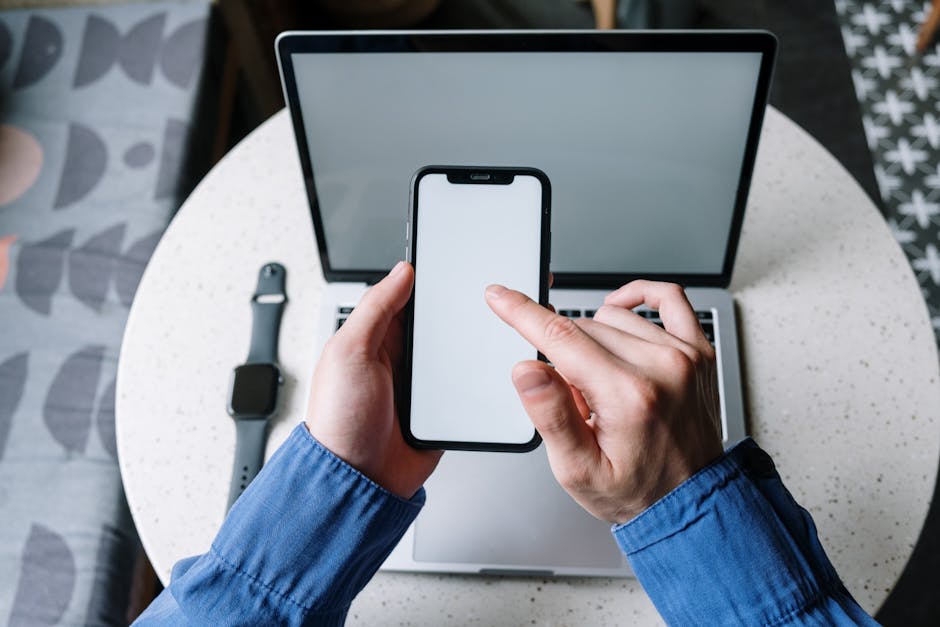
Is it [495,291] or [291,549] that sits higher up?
[495,291]

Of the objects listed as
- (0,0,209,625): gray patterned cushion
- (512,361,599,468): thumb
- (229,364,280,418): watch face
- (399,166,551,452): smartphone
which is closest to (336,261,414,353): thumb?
(399,166,551,452): smartphone

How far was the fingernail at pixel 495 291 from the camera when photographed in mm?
629

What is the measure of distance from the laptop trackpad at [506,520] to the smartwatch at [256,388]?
21 centimetres

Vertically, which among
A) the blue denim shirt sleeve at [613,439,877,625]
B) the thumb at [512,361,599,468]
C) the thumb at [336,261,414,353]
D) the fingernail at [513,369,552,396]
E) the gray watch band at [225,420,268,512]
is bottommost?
the gray watch band at [225,420,268,512]

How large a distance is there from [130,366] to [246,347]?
0.15m

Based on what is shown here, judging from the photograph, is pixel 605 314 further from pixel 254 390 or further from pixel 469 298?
pixel 254 390

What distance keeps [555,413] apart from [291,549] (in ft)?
0.80

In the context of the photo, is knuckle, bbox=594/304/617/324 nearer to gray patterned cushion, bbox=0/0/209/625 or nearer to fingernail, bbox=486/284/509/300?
fingernail, bbox=486/284/509/300

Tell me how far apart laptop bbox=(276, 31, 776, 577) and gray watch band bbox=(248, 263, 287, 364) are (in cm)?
7

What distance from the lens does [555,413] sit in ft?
1.87

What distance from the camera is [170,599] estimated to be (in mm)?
632

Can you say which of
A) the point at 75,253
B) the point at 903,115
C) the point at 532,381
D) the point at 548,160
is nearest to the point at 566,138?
the point at 548,160

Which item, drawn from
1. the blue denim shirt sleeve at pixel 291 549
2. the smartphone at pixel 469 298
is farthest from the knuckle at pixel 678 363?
the blue denim shirt sleeve at pixel 291 549

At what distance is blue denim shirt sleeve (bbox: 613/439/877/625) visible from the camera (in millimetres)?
582
